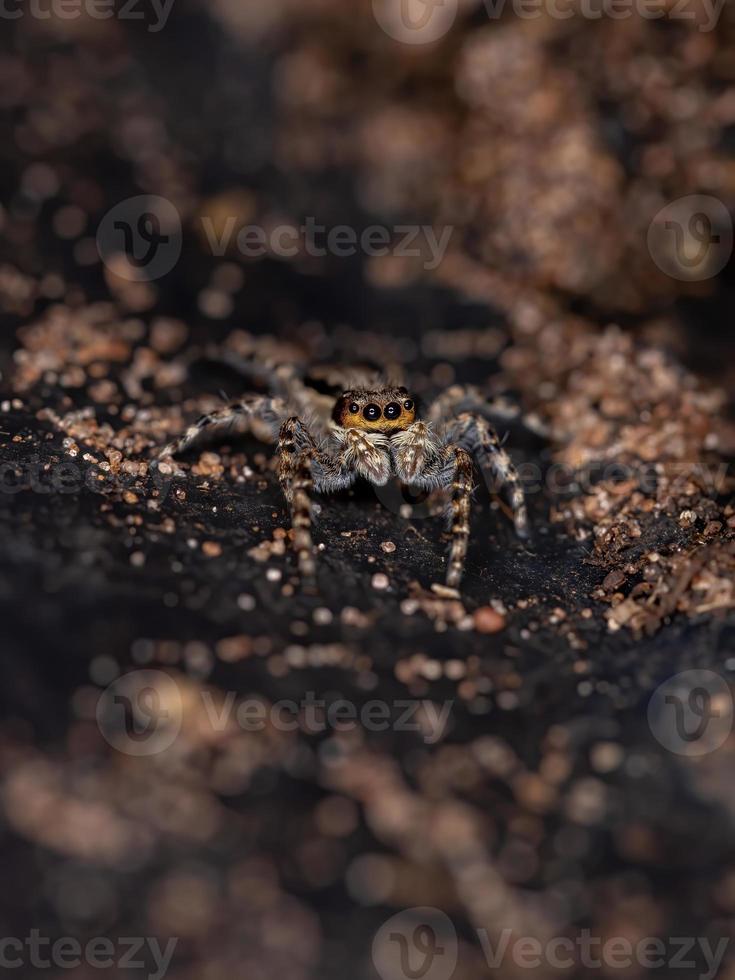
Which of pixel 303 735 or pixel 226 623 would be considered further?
pixel 226 623

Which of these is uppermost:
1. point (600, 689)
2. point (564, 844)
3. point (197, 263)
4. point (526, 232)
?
point (526, 232)

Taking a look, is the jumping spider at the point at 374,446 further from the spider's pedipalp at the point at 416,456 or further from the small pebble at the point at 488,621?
the small pebble at the point at 488,621

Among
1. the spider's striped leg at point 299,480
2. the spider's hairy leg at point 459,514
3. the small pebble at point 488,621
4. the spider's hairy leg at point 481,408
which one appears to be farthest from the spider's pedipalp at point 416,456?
the small pebble at point 488,621

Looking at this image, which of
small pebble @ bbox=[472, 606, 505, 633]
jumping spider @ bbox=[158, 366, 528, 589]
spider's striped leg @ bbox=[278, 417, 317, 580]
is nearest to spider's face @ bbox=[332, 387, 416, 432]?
jumping spider @ bbox=[158, 366, 528, 589]

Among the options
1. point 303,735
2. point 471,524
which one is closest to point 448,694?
point 303,735

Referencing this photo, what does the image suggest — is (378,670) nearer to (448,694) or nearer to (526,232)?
(448,694)

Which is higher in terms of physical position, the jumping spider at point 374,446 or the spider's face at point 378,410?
the spider's face at point 378,410

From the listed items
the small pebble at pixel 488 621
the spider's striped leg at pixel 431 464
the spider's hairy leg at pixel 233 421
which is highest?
the spider's striped leg at pixel 431 464
